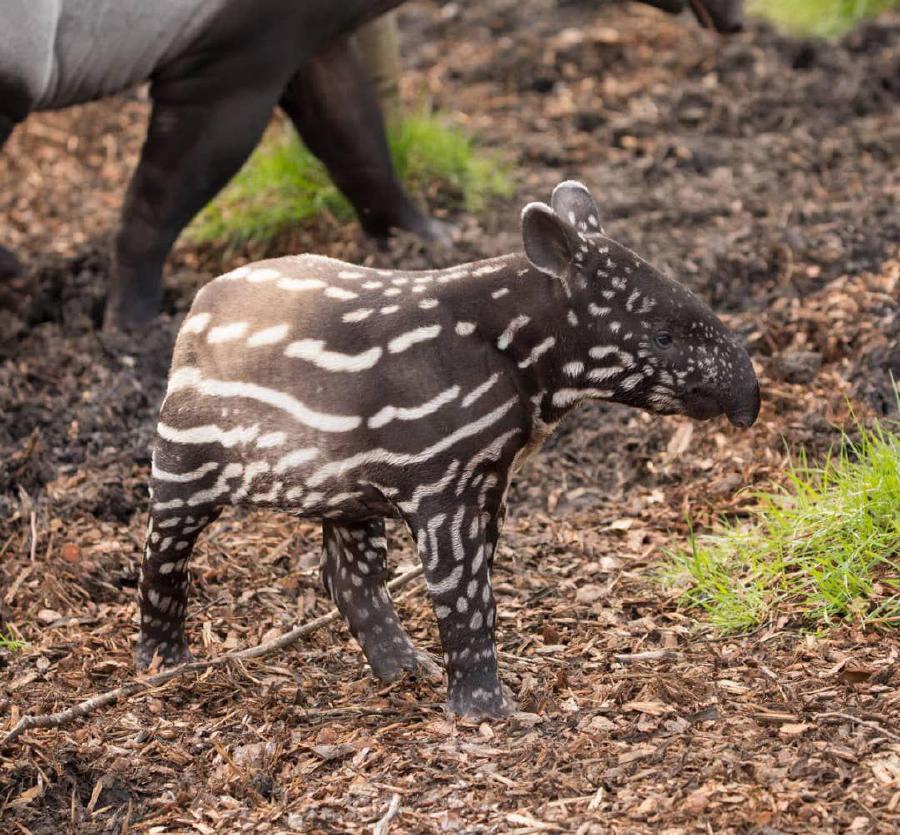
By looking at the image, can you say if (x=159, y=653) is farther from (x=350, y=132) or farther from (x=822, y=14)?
(x=822, y=14)

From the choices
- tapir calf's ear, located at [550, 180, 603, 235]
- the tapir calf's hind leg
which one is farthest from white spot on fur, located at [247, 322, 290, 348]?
tapir calf's ear, located at [550, 180, 603, 235]

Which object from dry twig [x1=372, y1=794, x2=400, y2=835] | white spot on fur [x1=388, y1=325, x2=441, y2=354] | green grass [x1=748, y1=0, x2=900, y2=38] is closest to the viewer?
dry twig [x1=372, y1=794, x2=400, y2=835]

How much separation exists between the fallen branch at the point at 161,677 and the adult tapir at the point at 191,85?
2241 mm

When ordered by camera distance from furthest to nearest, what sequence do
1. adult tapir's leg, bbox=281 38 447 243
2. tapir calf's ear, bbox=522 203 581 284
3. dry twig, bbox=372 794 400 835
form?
adult tapir's leg, bbox=281 38 447 243 → tapir calf's ear, bbox=522 203 581 284 → dry twig, bbox=372 794 400 835

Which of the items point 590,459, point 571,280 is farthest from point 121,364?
point 571,280

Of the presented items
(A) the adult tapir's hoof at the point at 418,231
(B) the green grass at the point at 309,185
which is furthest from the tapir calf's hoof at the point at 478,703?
(B) the green grass at the point at 309,185

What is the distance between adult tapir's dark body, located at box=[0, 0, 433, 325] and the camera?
5688mm

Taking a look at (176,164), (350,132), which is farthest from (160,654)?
(350,132)

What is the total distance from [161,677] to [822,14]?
21.6 ft

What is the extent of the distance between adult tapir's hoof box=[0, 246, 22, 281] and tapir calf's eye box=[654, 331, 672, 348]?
3.83m

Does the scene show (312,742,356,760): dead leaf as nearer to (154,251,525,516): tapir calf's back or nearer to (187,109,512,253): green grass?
(154,251,525,516): tapir calf's back

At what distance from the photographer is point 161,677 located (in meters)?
4.11

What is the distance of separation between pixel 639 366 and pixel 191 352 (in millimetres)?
1092

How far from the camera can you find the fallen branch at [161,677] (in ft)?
12.6
